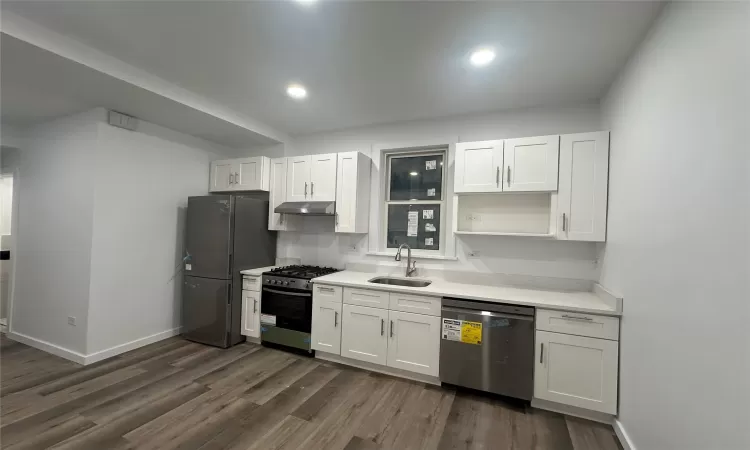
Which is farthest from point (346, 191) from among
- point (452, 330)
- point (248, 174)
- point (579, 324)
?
point (579, 324)

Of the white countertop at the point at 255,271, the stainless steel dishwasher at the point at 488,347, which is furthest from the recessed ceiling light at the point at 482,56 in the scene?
the white countertop at the point at 255,271

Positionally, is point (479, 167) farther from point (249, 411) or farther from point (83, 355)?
point (83, 355)

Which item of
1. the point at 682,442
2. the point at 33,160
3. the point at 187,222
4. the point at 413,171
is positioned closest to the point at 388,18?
the point at 413,171

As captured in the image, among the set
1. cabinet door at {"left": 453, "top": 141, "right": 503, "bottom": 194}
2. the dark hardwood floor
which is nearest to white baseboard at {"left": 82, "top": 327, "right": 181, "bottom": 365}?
the dark hardwood floor

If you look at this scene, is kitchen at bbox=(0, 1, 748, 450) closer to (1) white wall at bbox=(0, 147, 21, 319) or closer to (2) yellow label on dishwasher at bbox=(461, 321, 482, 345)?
(2) yellow label on dishwasher at bbox=(461, 321, 482, 345)

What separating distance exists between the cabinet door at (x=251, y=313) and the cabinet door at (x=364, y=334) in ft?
3.66

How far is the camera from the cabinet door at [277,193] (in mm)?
3764

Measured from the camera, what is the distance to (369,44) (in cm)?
205

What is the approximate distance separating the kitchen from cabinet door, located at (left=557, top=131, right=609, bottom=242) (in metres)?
0.02

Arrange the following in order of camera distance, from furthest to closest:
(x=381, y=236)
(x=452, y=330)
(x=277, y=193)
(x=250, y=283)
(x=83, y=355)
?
(x=277, y=193) → (x=381, y=236) → (x=250, y=283) → (x=83, y=355) → (x=452, y=330)

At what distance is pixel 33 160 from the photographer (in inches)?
136

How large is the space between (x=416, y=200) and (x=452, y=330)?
1574 millimetres

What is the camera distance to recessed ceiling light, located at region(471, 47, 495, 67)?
2.09 meters

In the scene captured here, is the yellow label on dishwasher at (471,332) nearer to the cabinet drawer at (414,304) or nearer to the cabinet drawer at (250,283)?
the cabinet drawer at (414,304)
